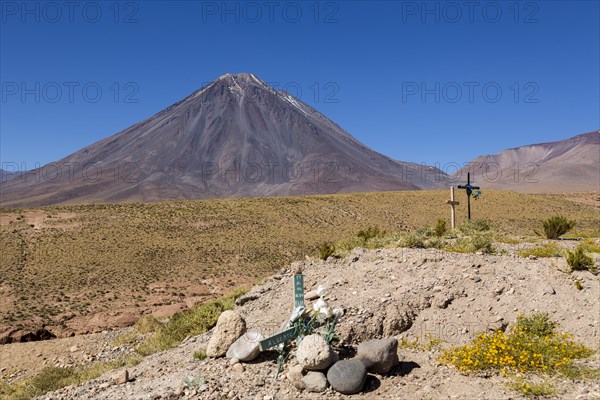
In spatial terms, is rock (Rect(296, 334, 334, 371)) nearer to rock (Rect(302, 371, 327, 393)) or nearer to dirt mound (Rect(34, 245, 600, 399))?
rock (Rect(302, 371, 327, 393))

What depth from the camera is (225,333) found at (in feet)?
25.2

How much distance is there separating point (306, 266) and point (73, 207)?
115 feet

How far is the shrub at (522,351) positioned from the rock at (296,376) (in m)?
2.42

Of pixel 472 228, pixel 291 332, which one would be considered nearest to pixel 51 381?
pixel 291 332

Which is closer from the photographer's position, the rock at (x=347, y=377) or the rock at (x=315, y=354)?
the rock at (x=347, y=377)

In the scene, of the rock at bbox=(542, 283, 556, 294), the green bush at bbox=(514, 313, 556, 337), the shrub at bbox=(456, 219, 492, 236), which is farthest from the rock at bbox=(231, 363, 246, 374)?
the shrub at bbox=(456, 219, 492, 236)

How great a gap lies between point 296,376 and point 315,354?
473 millimetres

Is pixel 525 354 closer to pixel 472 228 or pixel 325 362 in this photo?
pixel 325 362

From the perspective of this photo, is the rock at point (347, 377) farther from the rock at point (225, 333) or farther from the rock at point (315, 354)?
the rock at point (225, 333)

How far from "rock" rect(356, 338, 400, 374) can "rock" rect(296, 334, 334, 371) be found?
0.55 meters

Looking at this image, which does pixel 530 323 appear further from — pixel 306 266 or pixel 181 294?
pixel 181 294

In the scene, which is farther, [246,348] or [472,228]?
[472,228]

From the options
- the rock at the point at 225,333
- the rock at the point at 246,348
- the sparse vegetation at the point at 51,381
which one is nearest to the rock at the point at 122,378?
the rock at the point at 225,333

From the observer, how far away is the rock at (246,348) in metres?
7.17
